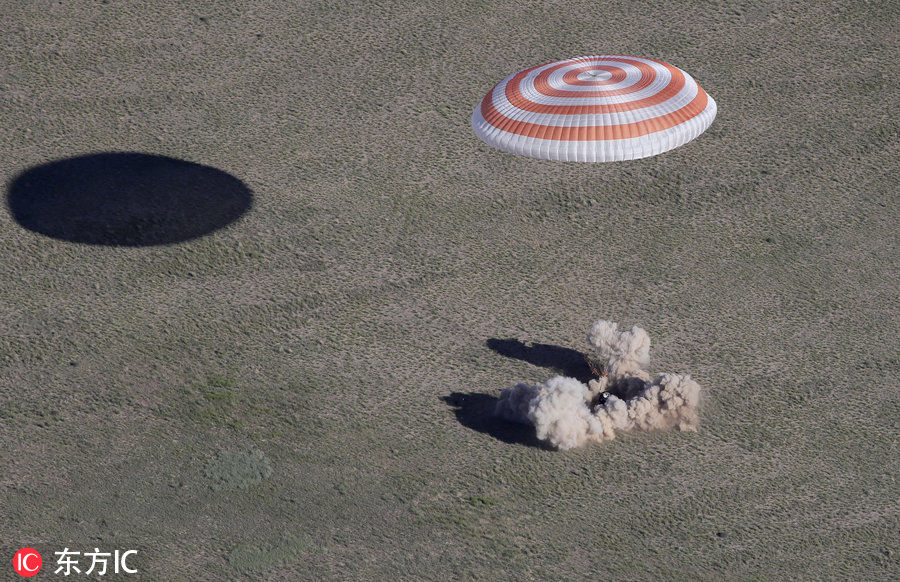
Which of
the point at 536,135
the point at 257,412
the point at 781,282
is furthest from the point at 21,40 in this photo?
the point at 781,282

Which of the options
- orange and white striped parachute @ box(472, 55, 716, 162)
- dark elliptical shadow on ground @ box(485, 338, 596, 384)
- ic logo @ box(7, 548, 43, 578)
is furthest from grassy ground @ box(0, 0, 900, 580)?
orange and white striped parachute @ box(472, 55, 716, 162)

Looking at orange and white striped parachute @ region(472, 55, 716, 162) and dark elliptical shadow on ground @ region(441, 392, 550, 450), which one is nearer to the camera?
orange and white striped parachute @ region(472, 55, 716, 162)

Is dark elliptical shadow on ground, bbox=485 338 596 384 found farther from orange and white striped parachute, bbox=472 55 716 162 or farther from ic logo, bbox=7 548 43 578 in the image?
ic logo, bbox=7 548 43 578

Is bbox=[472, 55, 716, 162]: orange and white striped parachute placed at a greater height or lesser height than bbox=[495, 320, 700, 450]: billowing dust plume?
greater

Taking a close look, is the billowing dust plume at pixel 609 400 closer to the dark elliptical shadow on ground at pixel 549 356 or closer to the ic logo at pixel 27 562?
the dark elliptical shadow on ground at pixel 549 356

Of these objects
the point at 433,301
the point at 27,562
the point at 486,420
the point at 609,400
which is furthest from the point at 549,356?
the point at 27,562

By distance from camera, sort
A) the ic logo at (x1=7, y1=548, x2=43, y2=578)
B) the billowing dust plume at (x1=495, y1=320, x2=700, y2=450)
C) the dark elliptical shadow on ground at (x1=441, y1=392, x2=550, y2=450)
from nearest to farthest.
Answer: the ic logo at (x1=7, y1=548, x2=43, y2=578) < the billowing dust plume at (x1=495, y1=320, x2=700, y2=450) < the dark elliptical shadow on ground at (x1=441, y1=392, x2=550, y2=450)

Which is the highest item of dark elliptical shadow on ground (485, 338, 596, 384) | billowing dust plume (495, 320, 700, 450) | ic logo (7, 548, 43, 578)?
billowing dust plume (495, 320, 700, 450)
